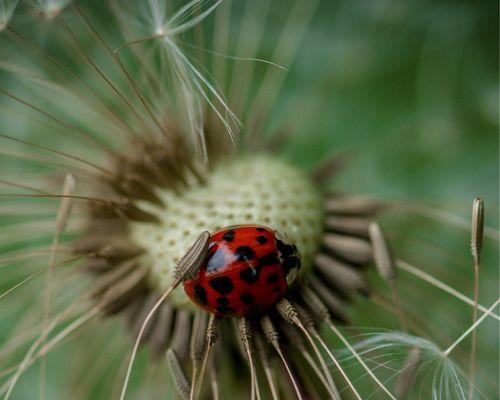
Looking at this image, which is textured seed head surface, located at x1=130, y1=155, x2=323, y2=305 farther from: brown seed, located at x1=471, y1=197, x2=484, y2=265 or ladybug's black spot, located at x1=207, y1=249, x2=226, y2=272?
brown seed, located at x1=471, y1=197, x2=484, y2=265

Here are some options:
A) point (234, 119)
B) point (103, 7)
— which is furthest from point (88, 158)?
point (234, 119)

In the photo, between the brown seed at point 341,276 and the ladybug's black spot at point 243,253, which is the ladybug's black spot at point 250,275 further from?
the brown seed at point 341,276

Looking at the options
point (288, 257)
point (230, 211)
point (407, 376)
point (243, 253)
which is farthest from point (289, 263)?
point (407, 376)

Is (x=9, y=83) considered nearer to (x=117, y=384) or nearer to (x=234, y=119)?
(x=117, y=384)

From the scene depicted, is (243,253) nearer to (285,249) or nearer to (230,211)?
(285,249)

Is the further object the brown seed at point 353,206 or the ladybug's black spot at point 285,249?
the brown seed at point 353,206

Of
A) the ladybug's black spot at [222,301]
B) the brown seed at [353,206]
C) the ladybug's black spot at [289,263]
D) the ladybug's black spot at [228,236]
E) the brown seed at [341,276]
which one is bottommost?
the brown seed at [341,276]

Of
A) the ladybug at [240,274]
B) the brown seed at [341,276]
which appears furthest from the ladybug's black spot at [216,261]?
the brown seed at [341,276]
